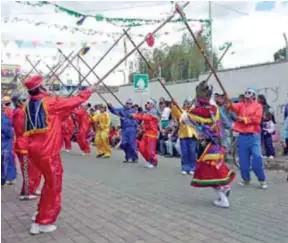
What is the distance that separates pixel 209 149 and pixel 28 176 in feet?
9.80

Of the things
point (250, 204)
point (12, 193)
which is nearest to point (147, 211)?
point (250, 204)

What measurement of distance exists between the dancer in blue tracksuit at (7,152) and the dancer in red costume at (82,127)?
7.29m

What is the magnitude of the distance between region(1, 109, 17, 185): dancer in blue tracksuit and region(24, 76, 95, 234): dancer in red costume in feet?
9.94

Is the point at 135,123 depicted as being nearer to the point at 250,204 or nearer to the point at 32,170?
the point at 32,170

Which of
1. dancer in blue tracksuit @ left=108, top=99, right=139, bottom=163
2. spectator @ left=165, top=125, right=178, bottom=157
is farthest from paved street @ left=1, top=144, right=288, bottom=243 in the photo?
spectator @ left=165, top=125, right=178, bottom=157

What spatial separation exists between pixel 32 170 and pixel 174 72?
104 feet

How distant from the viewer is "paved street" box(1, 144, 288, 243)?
5.90m

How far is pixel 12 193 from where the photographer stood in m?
9.23

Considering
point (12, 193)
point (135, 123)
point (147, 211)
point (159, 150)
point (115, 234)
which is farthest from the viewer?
point (159, 150)

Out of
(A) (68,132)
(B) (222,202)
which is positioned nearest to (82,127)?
(A) (68,132)

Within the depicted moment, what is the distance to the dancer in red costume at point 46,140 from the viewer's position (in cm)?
615

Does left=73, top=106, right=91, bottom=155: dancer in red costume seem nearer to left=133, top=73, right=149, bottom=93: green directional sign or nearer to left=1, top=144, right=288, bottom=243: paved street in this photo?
left=133, top=73, right=149, bottom=93: green directional sign

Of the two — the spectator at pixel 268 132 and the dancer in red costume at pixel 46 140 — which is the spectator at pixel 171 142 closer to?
the spectator at pixel 268 132

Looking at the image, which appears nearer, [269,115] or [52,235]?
[52,235]
